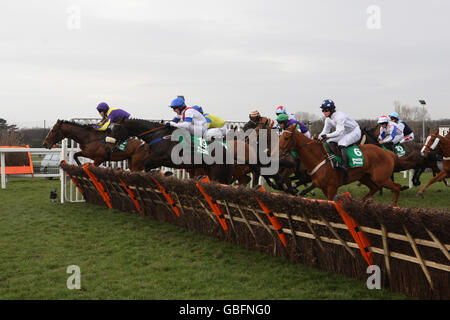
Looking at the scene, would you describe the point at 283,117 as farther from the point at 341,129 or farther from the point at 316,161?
the point at 316,161

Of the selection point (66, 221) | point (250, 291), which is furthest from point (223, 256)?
point (66, 221)

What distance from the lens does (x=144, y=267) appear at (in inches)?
191

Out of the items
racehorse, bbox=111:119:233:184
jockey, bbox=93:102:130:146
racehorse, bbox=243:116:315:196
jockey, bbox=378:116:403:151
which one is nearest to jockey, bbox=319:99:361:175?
racehorse, bbox=243:116:315:196

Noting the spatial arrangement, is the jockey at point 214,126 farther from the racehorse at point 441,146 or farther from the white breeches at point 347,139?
the racehorse at point 441,146

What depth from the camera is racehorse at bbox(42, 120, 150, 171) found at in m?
9.72

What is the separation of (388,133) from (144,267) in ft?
23.6

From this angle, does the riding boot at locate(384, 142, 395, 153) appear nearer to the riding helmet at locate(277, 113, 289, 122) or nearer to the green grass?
the riding helmet at locate(277, 113, 289, 122)

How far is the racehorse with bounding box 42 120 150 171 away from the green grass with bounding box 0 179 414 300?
2.51 metres

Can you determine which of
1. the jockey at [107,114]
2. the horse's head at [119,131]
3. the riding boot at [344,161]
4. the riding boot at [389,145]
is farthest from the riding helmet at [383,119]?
the horse's head at [119,131]

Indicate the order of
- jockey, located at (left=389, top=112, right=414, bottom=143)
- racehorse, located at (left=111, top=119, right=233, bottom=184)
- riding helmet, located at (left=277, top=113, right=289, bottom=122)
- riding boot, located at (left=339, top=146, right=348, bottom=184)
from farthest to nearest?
jockey, located at (left=389, top=112, right=414, bottom=143)
riding helmet, located at (left=277, top=113, right=289, bottom=122)
racehorse, located at (left=111, top=119, right=233, bottom=184)
riding boot, located at (left=339, top=146, right=348, bottom=184)

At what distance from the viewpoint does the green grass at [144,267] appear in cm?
400

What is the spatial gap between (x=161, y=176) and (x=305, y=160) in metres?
2.13

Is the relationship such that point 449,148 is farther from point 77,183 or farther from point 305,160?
point 77,183
